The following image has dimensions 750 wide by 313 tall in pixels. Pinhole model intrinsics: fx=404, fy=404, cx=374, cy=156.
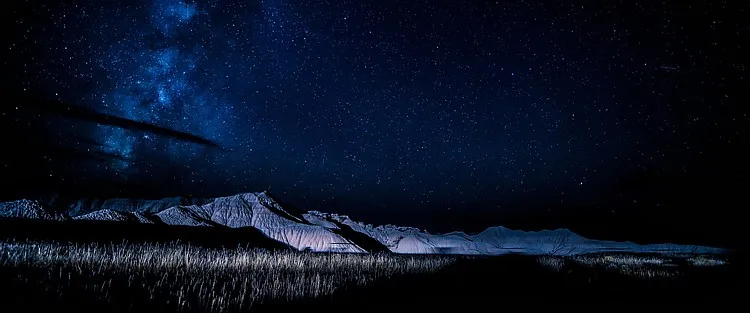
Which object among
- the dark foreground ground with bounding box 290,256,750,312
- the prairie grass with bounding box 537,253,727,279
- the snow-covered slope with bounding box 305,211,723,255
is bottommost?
the snow-covered slope with bounding box 305,211,723,255

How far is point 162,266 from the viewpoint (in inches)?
673

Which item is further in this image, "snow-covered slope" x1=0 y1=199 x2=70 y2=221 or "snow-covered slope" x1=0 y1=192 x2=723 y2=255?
"snow-covered slope" x1=0 y1=192 x2=723 y2=255

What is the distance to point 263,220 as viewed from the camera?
98.8m

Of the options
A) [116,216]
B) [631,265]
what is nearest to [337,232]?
[116,216]

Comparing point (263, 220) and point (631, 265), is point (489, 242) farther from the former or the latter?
Answer: point (631, 265)

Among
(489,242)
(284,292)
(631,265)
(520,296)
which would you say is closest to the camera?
(284,292)

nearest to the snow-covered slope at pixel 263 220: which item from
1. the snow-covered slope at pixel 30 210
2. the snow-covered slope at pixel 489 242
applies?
the snow-covered slope at pixel 489 242

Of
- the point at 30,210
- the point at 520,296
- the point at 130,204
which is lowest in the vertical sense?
the point at 520,296

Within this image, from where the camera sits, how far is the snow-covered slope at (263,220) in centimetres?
7631

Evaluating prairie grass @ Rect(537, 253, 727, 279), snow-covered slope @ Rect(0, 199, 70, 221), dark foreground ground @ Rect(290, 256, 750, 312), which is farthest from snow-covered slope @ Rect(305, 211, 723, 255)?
dark foreground ground @ Rect(290, 256, 750, 312)

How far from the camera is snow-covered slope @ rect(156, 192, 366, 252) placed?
76.3m

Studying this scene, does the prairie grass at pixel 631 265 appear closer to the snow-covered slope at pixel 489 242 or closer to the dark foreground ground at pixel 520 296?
the dark foreground ground at pixel 520 296

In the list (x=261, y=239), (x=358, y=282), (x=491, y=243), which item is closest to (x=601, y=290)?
(x=358, y=282)

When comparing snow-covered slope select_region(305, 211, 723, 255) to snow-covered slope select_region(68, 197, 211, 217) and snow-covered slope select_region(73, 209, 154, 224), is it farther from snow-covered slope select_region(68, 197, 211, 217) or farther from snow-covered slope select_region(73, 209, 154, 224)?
snow-covered slope select_region(68, 197, 211, 217)
